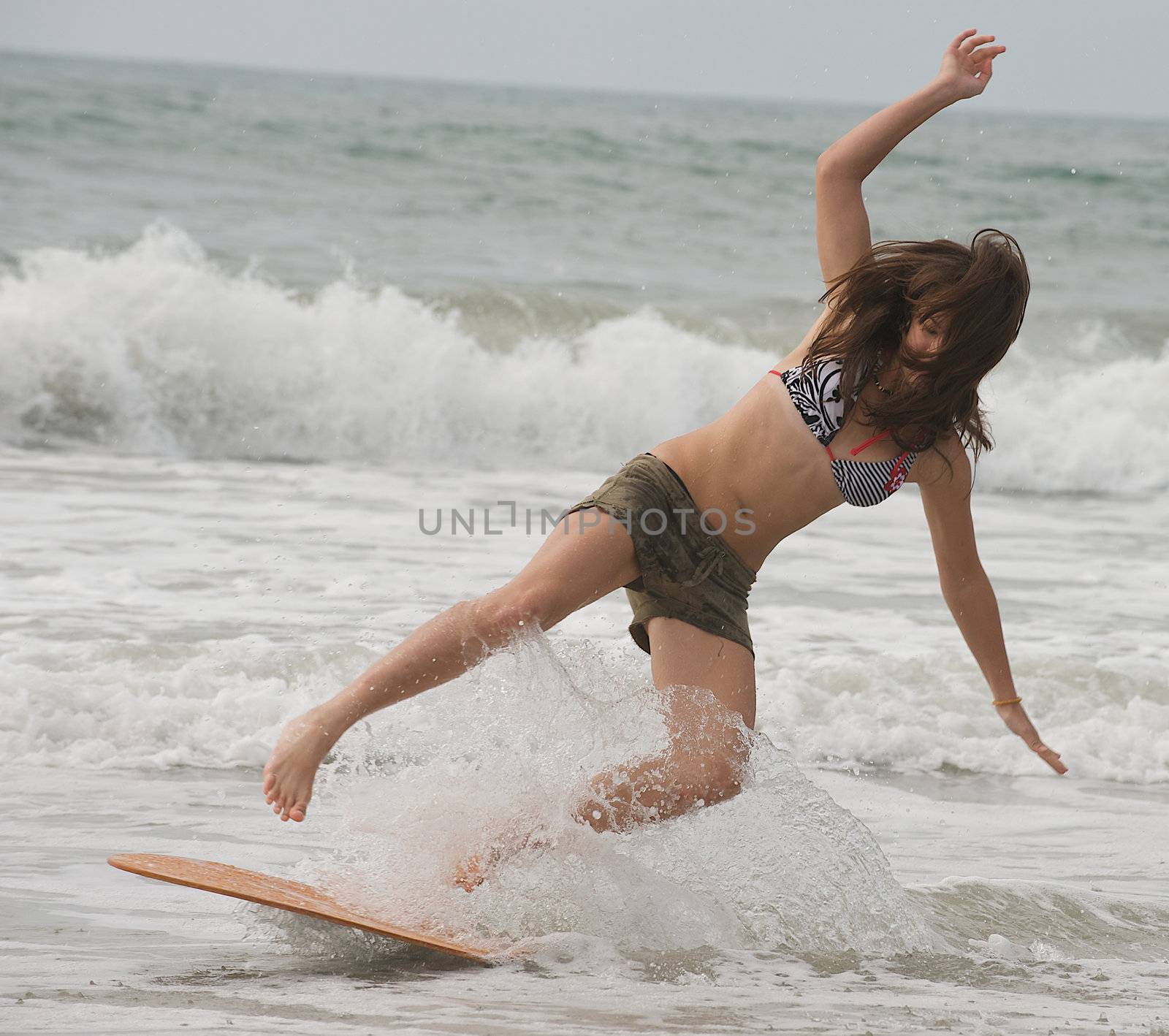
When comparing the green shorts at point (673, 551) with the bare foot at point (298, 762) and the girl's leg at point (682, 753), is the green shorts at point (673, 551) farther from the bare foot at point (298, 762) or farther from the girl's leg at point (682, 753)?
the bare foot at point (298, 762)

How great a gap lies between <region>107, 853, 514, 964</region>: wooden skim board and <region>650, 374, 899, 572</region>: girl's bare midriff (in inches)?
41.6

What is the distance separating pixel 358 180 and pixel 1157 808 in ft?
50.8

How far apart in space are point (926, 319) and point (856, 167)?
423 millimetres

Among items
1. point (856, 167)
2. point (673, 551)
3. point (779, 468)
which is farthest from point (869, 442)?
point (856, 167)

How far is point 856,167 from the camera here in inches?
124

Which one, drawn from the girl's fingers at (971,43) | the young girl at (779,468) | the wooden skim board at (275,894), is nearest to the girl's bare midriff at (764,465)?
the young girl at (779,468)

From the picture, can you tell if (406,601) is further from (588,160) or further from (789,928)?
(588,160)

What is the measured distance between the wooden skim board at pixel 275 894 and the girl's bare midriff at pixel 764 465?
1058 millimetres

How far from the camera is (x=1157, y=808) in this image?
453 centimetres

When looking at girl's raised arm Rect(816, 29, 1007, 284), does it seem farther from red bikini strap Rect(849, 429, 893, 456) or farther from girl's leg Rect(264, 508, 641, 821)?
girl's leg Rect(264, 508, 641, 821)

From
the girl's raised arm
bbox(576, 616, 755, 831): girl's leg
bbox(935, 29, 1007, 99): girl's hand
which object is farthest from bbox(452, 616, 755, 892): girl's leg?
bbox(935, 29, 1007, 99): girl's hand

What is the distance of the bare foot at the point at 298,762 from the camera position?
283 centimetres

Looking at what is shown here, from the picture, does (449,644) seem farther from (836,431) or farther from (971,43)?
(971,43)

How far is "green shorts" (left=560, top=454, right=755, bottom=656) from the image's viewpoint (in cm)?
302
